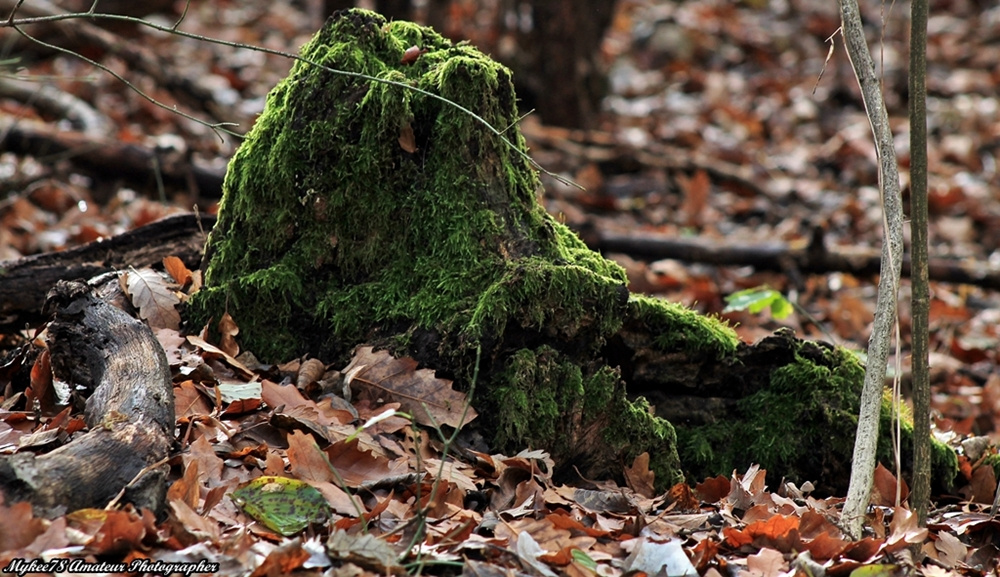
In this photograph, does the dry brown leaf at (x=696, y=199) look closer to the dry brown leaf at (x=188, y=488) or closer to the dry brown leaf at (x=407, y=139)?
the dry brown leaf at (x=407, y=139)

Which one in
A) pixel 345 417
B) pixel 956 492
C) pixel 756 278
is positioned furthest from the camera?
pixel 756 278

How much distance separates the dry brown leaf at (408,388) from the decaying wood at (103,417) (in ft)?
2.13

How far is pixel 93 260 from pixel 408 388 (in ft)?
5.66

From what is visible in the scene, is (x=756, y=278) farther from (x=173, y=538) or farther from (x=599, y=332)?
(x=173, y=538)

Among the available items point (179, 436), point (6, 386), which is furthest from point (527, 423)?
→ point (6, 386)

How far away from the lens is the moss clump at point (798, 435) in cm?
346

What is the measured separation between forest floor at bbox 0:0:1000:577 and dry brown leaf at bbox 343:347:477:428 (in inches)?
3.0

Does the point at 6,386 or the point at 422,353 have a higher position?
the point at 422,353

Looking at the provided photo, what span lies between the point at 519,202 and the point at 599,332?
0.59m

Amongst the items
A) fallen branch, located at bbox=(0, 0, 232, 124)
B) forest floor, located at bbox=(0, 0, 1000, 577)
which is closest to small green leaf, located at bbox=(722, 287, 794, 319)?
forest floor, located at bbox=(0, 0, 1000, 577)

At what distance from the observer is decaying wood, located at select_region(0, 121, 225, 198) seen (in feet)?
20.8

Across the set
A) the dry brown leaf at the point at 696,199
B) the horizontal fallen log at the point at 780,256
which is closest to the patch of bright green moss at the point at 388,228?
the horizontal fallen log at the point at 780,256

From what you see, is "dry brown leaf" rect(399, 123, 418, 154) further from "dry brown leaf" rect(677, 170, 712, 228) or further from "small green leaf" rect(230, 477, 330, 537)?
"dry brown leaf" rect(677, 170, 712, 228)

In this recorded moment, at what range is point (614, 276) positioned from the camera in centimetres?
349
